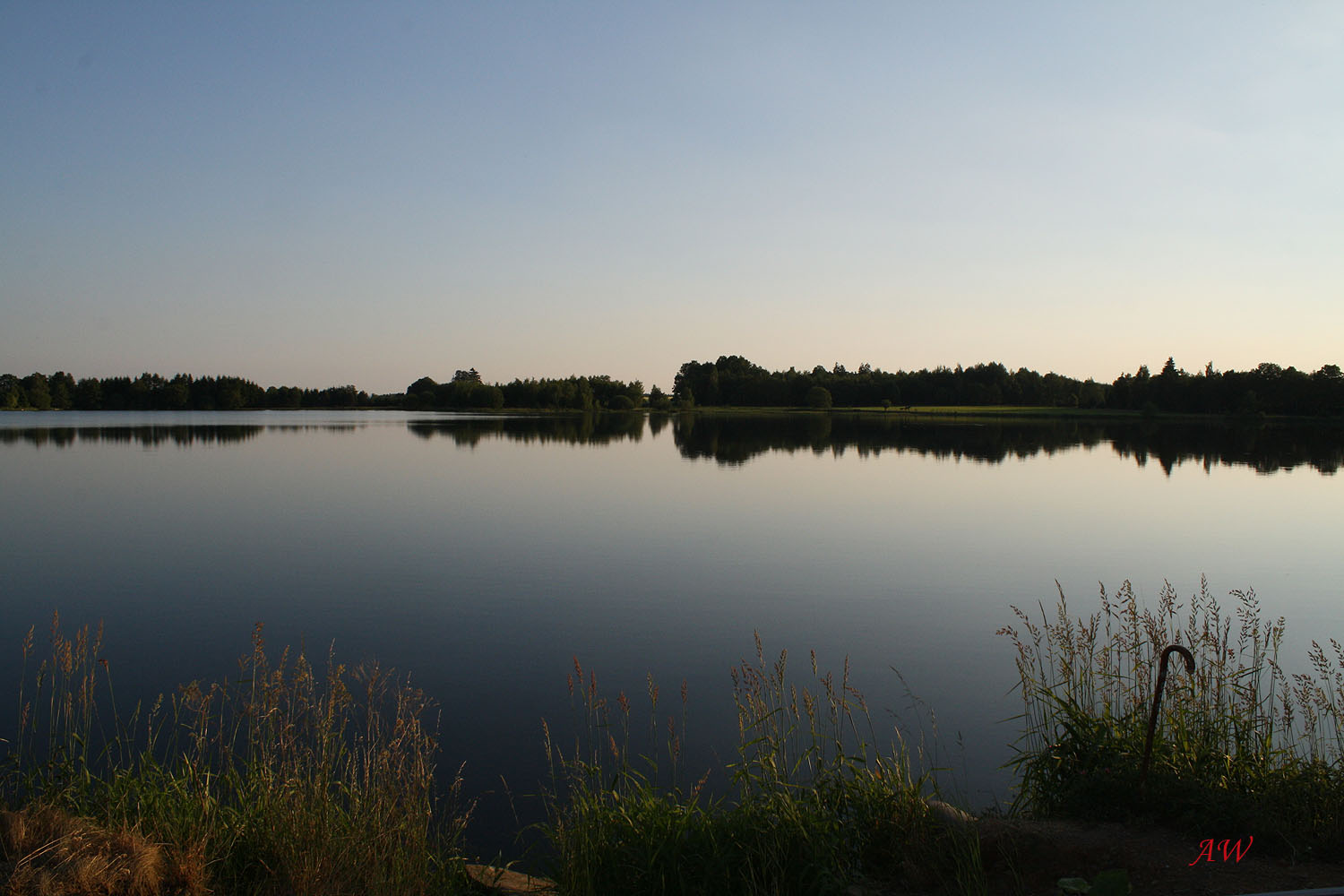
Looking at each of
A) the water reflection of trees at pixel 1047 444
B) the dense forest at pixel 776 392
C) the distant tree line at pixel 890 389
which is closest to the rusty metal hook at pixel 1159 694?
the water reflection of trees at pixel 1047 444

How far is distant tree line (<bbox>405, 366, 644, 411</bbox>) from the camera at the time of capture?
124250 mm

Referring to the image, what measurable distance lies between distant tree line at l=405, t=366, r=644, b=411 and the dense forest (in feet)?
0.65

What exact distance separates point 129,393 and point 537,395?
55.2 metres

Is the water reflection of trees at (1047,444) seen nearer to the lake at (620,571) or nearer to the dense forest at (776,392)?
the lake at (620,571)

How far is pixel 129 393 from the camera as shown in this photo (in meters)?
110

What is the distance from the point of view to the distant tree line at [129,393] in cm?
10188

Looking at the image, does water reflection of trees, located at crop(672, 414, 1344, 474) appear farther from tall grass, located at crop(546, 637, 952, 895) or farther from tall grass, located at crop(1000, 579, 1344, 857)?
tall grass, located at crop(546, 637, 952, 895)

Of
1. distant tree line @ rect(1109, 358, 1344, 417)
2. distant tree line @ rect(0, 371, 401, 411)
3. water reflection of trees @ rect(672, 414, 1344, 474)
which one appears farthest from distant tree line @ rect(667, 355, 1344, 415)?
distant tree line @ rect(0, 371, 401, 411)

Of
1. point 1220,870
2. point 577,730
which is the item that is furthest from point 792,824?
point 577,730

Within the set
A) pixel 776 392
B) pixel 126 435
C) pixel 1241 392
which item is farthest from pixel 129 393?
pixel 1241 392

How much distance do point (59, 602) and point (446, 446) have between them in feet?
98.4

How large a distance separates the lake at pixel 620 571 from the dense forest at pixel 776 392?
65.3m

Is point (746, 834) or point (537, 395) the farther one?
point (537, 395)
